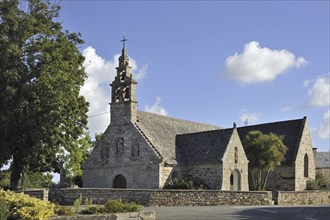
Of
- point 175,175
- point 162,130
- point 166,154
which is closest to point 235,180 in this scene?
point 175,175

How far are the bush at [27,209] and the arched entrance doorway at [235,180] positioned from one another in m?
23.1

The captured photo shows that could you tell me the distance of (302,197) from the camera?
120 feet

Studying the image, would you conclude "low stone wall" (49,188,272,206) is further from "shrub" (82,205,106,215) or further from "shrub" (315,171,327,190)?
"shrub" (315,171,327,190)

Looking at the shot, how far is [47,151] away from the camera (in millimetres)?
37906

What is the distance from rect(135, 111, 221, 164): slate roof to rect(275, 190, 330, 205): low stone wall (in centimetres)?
1094

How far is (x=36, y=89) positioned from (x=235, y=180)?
1885 centimetres

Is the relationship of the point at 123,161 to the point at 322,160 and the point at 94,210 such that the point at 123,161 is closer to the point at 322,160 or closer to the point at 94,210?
the point at 94,210

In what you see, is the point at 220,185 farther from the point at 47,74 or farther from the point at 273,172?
the point at 47,74

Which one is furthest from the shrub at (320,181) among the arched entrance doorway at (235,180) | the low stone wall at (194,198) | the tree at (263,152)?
the low stone wall at (194,198)

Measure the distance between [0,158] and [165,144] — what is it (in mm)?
14275

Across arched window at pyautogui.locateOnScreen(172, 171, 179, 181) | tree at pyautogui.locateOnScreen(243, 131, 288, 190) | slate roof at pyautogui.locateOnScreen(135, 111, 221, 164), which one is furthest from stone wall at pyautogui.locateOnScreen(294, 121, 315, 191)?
arched window at pyautogui.locateOnScreen(172, 171, 179, 181)

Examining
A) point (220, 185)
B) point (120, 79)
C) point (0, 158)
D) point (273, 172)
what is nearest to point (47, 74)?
point (0, 158)

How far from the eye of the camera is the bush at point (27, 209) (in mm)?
20688

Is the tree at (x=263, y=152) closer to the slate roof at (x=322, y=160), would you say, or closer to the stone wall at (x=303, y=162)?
the stone wall at (x=303, y=162)
